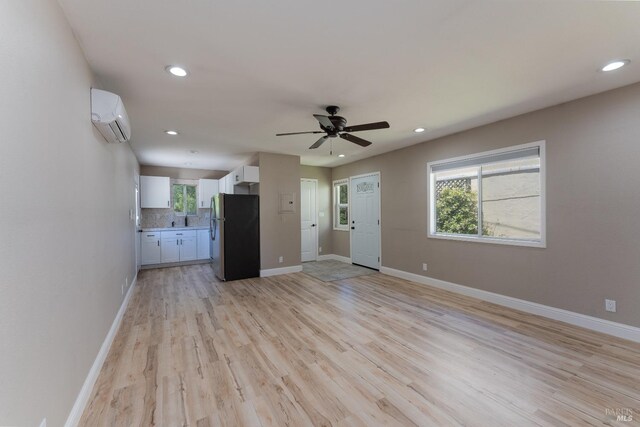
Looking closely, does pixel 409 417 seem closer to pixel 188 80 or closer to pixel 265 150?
pixel 188 80

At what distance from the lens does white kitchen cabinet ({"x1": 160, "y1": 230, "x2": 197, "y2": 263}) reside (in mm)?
6207

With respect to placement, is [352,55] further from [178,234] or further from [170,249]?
[170,249]

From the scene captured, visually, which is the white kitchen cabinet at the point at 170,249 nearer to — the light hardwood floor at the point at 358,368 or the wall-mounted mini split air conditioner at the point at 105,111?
the light hardwood floor at the point at 358,368

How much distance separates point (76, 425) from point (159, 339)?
45.7 inches

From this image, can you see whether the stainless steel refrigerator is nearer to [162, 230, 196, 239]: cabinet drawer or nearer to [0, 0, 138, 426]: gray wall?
[162, 230, 196, 239]: cabinet drawer

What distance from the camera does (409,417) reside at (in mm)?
1668

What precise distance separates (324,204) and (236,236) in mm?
2854

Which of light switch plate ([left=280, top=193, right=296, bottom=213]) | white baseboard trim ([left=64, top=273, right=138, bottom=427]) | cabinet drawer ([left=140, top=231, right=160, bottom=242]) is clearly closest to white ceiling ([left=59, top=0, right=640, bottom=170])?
light switch plate ([left=280, top=193, right=296, bottom=213])

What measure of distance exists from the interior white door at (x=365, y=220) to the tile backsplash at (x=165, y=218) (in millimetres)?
4074

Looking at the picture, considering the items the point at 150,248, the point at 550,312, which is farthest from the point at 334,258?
the point at 550,312

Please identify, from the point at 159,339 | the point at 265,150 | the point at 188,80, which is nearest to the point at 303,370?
the point at 159,339

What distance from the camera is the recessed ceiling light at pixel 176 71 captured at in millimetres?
2248

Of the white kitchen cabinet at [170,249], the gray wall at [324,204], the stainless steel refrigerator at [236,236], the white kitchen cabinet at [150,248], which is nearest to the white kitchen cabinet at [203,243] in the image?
the white kitchen cabinet at [170,249]

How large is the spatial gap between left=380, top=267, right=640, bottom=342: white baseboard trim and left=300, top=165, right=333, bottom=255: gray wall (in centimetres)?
312
